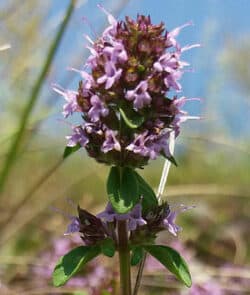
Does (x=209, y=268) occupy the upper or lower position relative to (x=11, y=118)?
lower

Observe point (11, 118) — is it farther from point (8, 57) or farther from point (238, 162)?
point (238, 162)

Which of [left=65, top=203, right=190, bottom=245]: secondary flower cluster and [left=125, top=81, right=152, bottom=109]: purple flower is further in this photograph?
[left=65, top=203, right=190, bottom=245]: secondary flower cluster

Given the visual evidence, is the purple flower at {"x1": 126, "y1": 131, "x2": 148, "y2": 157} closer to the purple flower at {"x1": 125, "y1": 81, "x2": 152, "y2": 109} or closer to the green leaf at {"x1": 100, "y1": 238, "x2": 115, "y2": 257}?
the purple flower at {"x1": 125, "y1": 81, "x2": 152, "y2": 109}

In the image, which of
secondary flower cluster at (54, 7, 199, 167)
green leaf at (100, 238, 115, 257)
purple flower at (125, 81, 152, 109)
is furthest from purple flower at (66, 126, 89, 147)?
green leaf at (100, 238, 115, 257)


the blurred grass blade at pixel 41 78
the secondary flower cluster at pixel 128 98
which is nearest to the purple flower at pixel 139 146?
the secondary flower cluster at pixel 128 98

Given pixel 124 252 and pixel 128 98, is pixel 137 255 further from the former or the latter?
pixel 128 98

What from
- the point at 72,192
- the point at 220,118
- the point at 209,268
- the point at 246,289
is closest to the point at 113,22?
the point at 246,289

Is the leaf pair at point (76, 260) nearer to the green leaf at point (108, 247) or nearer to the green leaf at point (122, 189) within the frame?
the green leaf at point (108, 247)
